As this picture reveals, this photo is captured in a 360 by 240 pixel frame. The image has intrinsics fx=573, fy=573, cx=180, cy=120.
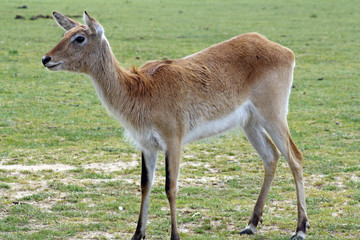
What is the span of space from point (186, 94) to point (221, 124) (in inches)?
20.9

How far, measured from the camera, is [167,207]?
6758 mm

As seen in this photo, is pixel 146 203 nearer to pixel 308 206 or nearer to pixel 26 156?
pixel 308 206

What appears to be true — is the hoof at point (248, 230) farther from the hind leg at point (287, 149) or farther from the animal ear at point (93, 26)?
the animal ear at point (93, 26)

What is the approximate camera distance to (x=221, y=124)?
20.1ft

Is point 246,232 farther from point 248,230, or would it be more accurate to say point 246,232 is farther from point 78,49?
point 78,49

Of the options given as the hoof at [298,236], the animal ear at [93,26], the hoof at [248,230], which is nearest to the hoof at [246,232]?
the hoof at [248,230]

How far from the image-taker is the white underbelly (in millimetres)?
5973

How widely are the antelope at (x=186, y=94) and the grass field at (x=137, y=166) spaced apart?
518 mm

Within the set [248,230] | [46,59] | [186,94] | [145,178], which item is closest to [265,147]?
[248,230]

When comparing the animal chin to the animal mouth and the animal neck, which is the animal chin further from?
the animal neck

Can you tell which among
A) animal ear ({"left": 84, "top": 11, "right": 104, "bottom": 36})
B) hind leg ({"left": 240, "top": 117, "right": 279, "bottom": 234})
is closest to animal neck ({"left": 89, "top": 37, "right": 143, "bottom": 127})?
animal ear ({"left": 84, "top": 11, "right": 104, "bottom": 36})

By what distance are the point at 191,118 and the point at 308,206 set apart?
76.1 inches

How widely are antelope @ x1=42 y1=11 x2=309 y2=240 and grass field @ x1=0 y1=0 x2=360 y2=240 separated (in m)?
0.52

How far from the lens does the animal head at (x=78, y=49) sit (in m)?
5.58
